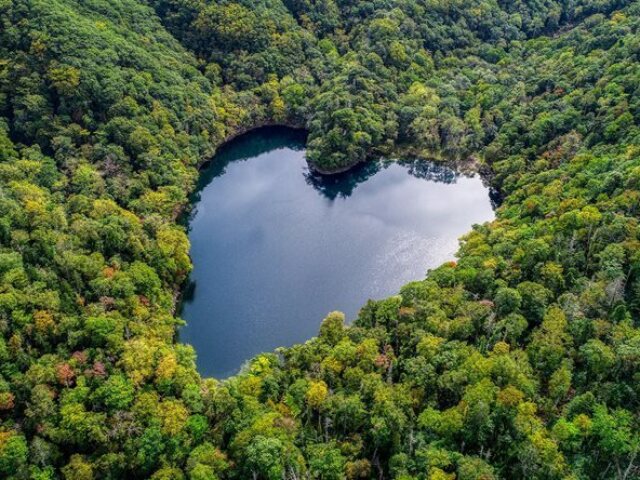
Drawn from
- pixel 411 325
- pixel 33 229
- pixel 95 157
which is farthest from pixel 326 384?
pixel 95 157

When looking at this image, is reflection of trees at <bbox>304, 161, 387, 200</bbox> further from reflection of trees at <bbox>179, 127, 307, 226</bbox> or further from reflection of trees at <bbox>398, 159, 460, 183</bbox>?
reflection of trees at <bbox>179, 127, 307, 226</bbox>

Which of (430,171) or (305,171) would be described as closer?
(430,171)

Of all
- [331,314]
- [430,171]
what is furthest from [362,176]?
[331,314]

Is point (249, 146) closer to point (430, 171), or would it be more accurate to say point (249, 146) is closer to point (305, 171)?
point (305, 171)

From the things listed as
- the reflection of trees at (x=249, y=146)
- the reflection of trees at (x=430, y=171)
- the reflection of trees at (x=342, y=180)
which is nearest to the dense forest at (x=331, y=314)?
the reflection of trees at (x=342, y=180)

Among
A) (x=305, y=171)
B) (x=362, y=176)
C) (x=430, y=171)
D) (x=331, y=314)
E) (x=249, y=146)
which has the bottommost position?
(x=331, y=314)

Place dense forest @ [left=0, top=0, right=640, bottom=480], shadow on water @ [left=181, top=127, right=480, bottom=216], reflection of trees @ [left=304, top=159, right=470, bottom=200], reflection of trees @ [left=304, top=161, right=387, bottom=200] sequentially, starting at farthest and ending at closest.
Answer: shadow on water @ [left=181, top=127, right=480, bottom=216]
reflection of trees @ [left=304, top=159, right=470, bottom=200]
reflection of trees @ [left=304, top=161, right=387, bottom=200]
dense forest @ [left=0, top=0, right=640, bottom=480]

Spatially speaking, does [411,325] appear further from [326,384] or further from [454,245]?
[454,245]

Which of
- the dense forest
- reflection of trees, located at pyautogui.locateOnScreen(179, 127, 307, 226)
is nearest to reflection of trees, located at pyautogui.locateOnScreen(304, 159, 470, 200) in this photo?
the dense forest

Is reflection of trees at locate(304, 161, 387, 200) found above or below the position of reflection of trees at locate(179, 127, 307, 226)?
below
